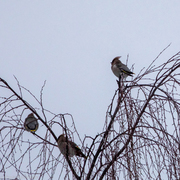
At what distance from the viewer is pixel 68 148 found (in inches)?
46.9

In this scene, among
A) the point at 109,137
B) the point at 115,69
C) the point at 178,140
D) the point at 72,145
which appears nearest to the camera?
the point at 178,140

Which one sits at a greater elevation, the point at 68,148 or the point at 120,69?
the point at 120,69

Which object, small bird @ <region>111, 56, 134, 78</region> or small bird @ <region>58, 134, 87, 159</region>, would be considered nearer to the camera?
small bird @ <region>58, 134, 87, 159</region>

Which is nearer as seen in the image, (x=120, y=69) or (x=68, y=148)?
(x=68, y=148)

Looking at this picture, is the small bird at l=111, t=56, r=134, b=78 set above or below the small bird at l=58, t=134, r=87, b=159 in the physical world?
above

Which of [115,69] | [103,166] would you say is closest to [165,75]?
[103,166]

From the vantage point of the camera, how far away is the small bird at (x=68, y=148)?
1199 millimetres

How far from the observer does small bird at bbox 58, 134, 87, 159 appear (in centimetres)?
120

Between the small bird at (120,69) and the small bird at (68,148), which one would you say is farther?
the small bird at (120,69)

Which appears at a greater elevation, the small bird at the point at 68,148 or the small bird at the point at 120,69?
the small bird at the point at 120,69

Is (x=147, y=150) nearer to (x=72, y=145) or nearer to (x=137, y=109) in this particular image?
(x=137, y=109)

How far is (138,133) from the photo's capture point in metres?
1.17

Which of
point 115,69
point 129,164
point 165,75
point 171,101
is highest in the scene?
point 115,69

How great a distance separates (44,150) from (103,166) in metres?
0.26
